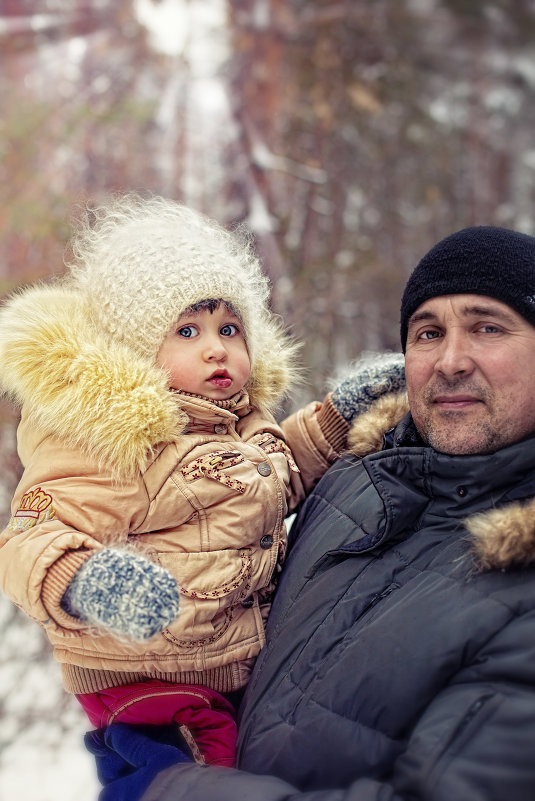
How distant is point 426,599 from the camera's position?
1.54 meters

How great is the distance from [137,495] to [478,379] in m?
0.99

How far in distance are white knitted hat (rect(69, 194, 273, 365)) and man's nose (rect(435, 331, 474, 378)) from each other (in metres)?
0.71

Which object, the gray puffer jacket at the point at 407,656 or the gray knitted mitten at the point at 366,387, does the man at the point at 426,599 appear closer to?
the gray puffer jacket at the point at 407,656

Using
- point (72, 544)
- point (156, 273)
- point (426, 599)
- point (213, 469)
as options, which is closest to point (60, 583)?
point (72, 544)

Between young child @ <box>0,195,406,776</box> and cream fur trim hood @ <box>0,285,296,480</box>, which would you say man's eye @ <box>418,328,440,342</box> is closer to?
young child @ <box>0,195,406,776</box>

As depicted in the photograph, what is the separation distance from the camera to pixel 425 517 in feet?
5.88

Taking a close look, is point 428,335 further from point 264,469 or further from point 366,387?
point 264,469

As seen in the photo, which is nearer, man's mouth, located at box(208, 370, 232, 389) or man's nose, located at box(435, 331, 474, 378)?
man's nose, located at box(435, 331, 474, 378)

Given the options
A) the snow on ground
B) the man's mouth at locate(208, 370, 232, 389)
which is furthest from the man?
the snow on ground

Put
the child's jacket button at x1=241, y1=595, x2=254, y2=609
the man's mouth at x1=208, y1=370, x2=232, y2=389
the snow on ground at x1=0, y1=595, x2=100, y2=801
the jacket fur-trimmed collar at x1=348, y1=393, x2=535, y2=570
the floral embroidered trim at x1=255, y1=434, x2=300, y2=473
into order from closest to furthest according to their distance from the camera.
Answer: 1. the jacket fur-trimmed collar at x1=348, y1=393, x2=535, y2=570
2. the child's jacket button at x1=241, y1=595, x2=254, y2=609
3. the man's mouth at x1=208, y1=370, x2=232, y2=389
4. the floral embroidered trim at x1=255, y1=434, x2=300, y2=473
5. the snow on ground at x1=0, y1=595, x2=100, y2=801

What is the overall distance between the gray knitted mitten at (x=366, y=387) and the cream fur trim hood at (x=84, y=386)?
2.19 ft

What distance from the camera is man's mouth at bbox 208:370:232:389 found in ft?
6.97

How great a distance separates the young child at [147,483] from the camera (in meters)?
1.69

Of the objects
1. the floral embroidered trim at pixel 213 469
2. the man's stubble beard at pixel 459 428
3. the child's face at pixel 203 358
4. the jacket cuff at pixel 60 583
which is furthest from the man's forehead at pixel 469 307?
the jacket cuff at pixel 60 583
